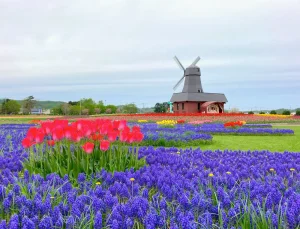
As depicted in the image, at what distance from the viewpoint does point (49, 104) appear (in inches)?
5448

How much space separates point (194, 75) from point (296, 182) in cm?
4200

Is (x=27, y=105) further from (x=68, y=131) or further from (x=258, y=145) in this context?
(x=68, y=131)

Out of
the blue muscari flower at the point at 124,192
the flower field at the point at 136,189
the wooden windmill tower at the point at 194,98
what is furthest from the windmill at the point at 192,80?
the blue muscari flower at the point at 124,192

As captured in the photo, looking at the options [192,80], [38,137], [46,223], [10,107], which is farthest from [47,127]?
[10,107]

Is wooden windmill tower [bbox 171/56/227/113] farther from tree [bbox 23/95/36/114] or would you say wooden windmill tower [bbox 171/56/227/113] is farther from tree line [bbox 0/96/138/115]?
tree [bbox 23/95/36/114]

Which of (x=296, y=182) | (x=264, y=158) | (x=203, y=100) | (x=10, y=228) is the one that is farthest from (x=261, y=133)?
(x=203, y=100)

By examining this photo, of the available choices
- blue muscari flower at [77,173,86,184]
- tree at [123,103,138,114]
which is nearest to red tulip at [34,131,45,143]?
blue muscari flower at [77,173,86,184]

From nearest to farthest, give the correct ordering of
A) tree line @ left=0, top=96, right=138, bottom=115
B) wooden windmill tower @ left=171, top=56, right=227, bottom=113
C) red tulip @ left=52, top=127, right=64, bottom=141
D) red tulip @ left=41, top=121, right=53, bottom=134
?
red tulip @ left=52, top=127, right=64, bottom=141
red tulip @ left=41, top=121, right=53, bottom=134
wooden windmill tower @ left=171, top=56, right=227, bottom=113
tree line @ left=0, top=96, right=138, bottom=115

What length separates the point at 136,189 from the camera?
4148 millimetres

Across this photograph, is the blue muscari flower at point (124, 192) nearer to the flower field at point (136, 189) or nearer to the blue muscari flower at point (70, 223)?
the flower field at point (136, 189)

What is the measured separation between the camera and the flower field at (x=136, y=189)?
312cm

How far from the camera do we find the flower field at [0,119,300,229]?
3115mm

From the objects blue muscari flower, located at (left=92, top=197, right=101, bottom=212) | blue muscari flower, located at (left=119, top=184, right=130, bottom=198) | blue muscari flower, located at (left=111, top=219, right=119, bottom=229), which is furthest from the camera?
blue muscari flower, located at (left=119, top=184, right=130, bottom=198)

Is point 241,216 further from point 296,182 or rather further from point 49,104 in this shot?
point 49,104
